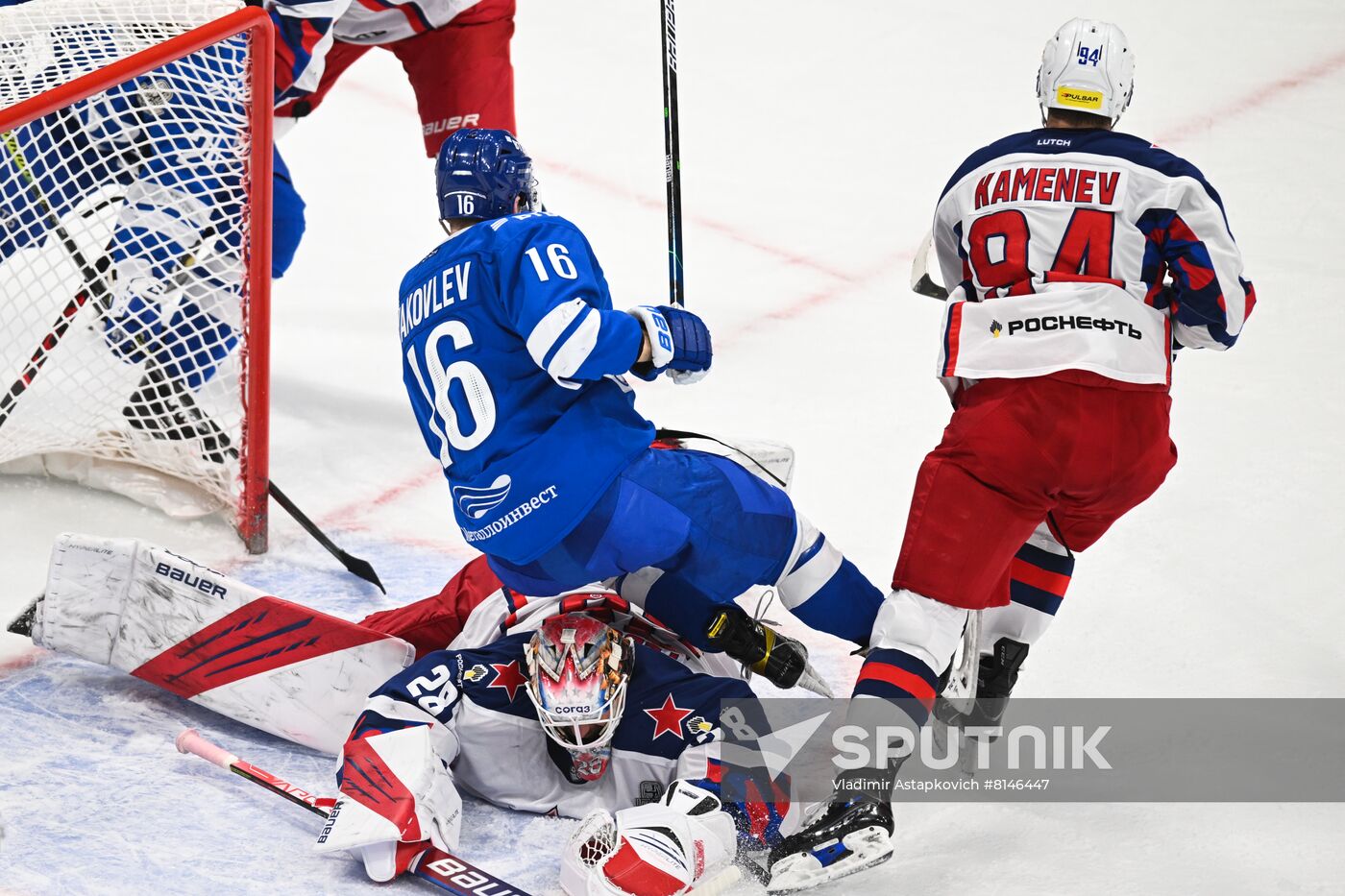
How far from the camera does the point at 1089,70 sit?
2803 millimetres

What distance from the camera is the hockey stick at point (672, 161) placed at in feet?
11.4

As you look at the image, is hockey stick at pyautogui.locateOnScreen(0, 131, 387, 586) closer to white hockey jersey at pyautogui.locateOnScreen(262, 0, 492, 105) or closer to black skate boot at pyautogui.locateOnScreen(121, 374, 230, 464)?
black skate boot at pyautogui.locateOnScreen(121, 374, 230, 464)

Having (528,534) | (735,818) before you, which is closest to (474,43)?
(528,534)

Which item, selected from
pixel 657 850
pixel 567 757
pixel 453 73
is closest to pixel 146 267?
pixel 453 73

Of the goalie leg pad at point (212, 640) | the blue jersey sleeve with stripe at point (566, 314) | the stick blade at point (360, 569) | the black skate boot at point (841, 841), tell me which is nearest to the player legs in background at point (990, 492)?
the black skate boot at point (841, 841)

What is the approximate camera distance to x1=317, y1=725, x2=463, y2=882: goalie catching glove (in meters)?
2.57

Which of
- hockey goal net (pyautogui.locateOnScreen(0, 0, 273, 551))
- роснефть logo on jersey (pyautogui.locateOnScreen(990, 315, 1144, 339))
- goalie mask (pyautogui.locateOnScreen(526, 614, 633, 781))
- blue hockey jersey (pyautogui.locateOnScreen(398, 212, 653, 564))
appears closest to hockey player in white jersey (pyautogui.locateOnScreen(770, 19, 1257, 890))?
роснефть logo on jersey (pyautogui.locateOnScreen(990, 315, 1144, 339))

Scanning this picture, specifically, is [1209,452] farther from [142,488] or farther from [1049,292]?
[142,488]

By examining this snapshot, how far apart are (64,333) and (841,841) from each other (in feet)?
7.03

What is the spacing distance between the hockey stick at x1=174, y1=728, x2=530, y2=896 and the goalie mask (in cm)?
26

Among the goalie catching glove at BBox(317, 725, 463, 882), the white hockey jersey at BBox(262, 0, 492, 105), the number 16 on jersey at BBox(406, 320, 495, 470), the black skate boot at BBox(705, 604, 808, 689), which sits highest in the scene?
the white hockey jersey at BBox(262, 0, 492, 105)

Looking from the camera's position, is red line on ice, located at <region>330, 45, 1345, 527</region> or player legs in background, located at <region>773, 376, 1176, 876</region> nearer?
player legs in background, located at <region>773, 376, 1176, 876</region>

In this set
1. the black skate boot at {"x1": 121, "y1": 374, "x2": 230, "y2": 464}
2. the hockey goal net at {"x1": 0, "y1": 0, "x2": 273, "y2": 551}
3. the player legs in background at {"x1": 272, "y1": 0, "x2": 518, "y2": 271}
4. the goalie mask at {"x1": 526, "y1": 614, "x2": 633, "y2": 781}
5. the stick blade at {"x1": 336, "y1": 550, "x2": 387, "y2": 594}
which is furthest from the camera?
the player legs in background at {"x1": 272, "y1": 0, "x2": 518, "y2": 271}

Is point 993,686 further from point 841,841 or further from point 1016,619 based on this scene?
point 841,841
